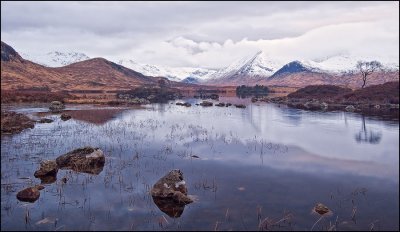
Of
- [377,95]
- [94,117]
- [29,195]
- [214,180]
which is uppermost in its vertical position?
[377,95]

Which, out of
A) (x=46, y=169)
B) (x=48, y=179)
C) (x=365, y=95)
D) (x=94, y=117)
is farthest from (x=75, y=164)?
(x=365, y=95)

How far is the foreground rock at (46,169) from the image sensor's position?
80.5 feet

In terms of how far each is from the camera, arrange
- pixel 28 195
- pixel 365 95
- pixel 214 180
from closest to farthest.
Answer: pixel 28 195 → pixel 214 180 → pixel 365 95

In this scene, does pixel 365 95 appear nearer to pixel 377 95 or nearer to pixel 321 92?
pixel 377 95

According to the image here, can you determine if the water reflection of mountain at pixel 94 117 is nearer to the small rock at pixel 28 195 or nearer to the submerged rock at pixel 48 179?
the submerged rock at pixel 48 179

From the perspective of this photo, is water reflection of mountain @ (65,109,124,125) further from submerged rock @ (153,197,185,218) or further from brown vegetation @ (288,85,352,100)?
brown vegetation @ (288,85,352,100)

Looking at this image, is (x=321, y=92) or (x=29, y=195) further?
(x=321, y=92)

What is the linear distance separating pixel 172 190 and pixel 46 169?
8.77m

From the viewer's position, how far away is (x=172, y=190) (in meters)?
21.4

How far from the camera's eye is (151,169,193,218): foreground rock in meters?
20.4

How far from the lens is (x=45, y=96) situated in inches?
4218

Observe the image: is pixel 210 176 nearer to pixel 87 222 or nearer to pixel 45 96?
pixel 87 222

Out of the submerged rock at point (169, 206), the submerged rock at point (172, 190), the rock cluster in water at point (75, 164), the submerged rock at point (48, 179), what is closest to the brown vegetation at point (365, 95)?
the rock cluster in water at point (75, 164)

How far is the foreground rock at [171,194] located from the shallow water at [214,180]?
0.47 metres
